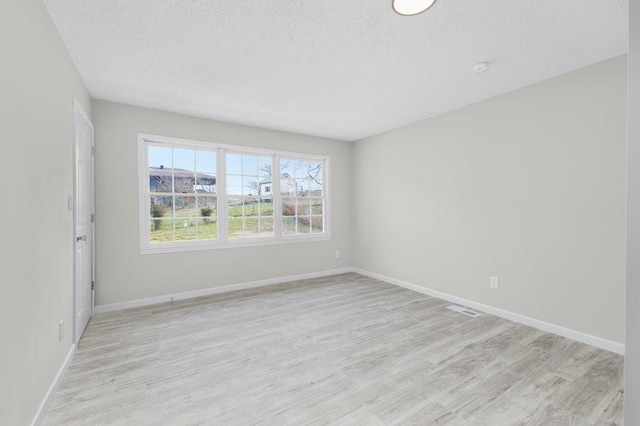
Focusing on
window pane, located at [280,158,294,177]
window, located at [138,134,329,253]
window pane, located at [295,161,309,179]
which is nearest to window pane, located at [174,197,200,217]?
window, located at [138,134,329,253]

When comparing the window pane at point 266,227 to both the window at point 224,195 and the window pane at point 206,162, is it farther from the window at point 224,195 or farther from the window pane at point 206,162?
the window pane at point 206,162

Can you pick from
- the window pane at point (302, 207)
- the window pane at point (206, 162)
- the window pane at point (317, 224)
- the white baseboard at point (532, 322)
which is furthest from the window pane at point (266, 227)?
the white baseboard at point (532, 322)

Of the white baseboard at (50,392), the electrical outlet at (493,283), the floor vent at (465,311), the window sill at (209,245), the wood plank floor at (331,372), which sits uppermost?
the window sill at (209,245)

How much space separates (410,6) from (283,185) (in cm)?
342

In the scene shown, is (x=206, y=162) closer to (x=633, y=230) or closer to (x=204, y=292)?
(x=204, y=292)

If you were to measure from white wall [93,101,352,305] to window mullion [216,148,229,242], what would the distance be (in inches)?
8.4

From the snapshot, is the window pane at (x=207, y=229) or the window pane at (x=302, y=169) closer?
the window pane at (x=207, y=229)

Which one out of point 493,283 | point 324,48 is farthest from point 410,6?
point 493,283

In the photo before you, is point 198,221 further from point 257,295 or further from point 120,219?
point 257,295

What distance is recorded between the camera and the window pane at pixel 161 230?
12.5 ft

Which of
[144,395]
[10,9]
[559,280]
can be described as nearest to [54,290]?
[144,395]

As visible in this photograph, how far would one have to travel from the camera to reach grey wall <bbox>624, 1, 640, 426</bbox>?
1235mm

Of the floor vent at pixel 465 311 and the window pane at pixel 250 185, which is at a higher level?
the window pane at pixel 250 185

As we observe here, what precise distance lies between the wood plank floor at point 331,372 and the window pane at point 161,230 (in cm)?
97
